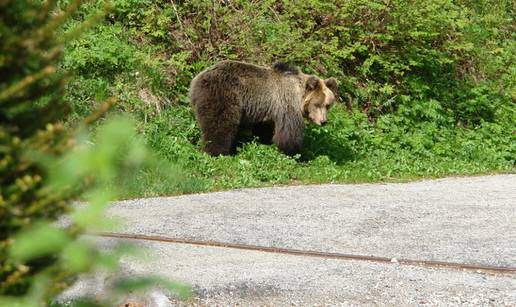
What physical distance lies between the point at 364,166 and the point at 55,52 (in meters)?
11.4

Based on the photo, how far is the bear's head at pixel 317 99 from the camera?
12789 millimetres

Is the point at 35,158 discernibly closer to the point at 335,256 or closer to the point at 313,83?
the point at 335,256

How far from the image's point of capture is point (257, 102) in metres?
12.5

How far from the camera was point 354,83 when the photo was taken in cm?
1666

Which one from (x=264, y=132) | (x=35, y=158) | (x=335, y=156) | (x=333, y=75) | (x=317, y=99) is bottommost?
(x=335, y=156)

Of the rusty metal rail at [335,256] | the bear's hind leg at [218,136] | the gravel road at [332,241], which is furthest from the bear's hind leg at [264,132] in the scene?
the rusty metal rail at [335,256]

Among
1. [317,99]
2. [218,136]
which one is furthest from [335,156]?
[218,136]

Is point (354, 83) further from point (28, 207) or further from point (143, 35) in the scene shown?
point (28, 207)

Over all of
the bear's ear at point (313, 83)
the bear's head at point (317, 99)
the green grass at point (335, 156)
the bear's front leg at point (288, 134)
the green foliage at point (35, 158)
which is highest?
the green foliage at point (35, 158)

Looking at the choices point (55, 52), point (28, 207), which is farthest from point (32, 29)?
point (28, 207)

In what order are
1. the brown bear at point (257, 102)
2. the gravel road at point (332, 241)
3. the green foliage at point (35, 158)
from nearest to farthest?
the green foliage at point (35, 158)
the gravel road at point (332, 241)
the brown bear at point (257, 102)

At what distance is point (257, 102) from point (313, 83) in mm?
1004

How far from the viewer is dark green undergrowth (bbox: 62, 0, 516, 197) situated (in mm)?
12484

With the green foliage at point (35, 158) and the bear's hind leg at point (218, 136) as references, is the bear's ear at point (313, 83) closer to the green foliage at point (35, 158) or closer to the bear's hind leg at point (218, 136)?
the bear's hind leg at point (218, 136)
